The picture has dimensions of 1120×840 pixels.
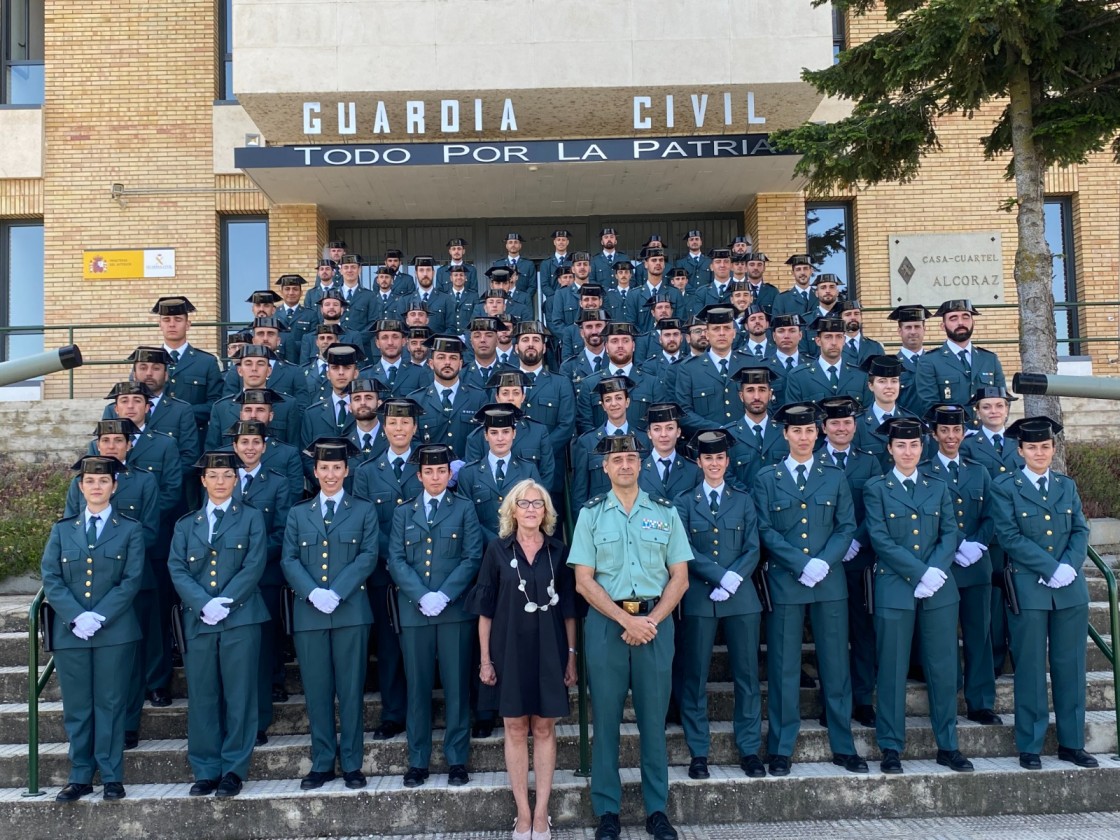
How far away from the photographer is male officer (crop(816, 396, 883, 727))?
681 cm

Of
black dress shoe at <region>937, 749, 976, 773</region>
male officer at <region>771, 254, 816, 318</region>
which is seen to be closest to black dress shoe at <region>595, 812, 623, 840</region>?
black dress shoe at <region>937, 749, 976, 773</region>

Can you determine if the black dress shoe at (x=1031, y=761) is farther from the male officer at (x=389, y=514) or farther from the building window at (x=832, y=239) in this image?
the building window at (x=832, y=239)

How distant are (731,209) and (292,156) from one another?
276 inches

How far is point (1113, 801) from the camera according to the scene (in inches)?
245

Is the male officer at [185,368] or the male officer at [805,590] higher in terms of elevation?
the male officer at [185,368]

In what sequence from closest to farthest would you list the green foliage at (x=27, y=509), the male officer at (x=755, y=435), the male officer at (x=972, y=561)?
the male officer at (x=972, y=561), the male officer at (x=755, y=435), the green foliage at (x=27, y=509)

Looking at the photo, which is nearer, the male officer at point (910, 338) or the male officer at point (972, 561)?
the male officer at point (972, 561)

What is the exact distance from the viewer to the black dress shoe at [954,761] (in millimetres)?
6238

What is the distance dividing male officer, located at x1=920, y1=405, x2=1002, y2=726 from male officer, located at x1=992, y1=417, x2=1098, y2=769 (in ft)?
0.75

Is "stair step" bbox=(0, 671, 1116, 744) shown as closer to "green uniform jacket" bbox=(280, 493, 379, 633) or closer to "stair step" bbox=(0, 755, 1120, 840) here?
"stair step" bbox=(0, 755, 1120, 840)

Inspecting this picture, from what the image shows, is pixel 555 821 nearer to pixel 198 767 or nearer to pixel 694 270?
pixel 198 767

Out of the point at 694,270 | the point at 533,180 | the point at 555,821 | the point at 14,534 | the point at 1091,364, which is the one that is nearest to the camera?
the point at 555,821

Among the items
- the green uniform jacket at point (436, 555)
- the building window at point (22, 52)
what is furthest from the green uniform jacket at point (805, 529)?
the building window at point (22, 52)

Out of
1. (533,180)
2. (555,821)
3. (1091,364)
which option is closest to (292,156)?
(533,180)
